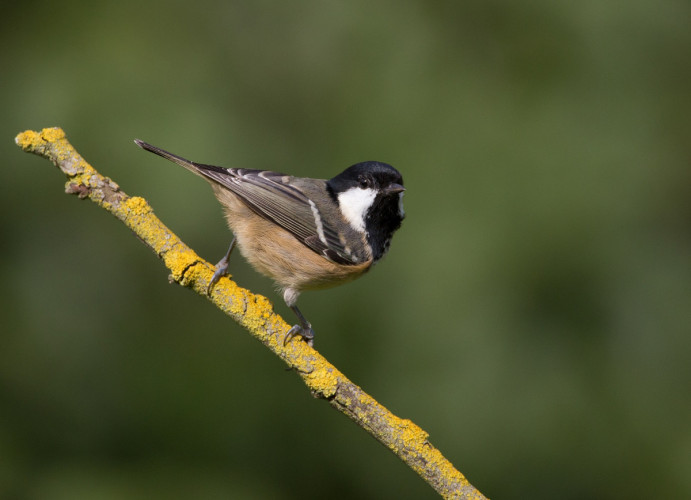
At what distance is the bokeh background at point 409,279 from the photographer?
334cm

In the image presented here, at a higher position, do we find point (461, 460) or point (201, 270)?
point (461, 460)

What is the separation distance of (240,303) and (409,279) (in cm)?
150

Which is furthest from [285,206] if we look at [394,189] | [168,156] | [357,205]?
[168,156]

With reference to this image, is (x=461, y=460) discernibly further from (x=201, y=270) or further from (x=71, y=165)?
(x=71, y=165)

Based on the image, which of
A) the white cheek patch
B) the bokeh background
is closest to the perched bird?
the white cheek patch

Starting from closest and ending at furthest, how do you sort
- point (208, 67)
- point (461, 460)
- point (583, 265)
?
1. point (461, 460)
2. point (583, 265)
3. point (208, 67)

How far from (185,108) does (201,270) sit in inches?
68.5

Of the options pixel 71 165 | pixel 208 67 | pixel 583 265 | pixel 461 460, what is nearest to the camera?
pixel 71 165

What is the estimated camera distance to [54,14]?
12.0 feet

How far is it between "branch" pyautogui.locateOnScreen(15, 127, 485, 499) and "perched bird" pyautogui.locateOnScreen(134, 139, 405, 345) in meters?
A: 0.55

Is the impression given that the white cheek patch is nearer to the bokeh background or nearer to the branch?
the bokeh background

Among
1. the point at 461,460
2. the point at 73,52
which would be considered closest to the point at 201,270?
the point at 461,460

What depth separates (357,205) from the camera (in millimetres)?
3084

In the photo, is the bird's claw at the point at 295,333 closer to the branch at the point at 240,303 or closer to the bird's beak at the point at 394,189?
the branch at the point at 240,303
